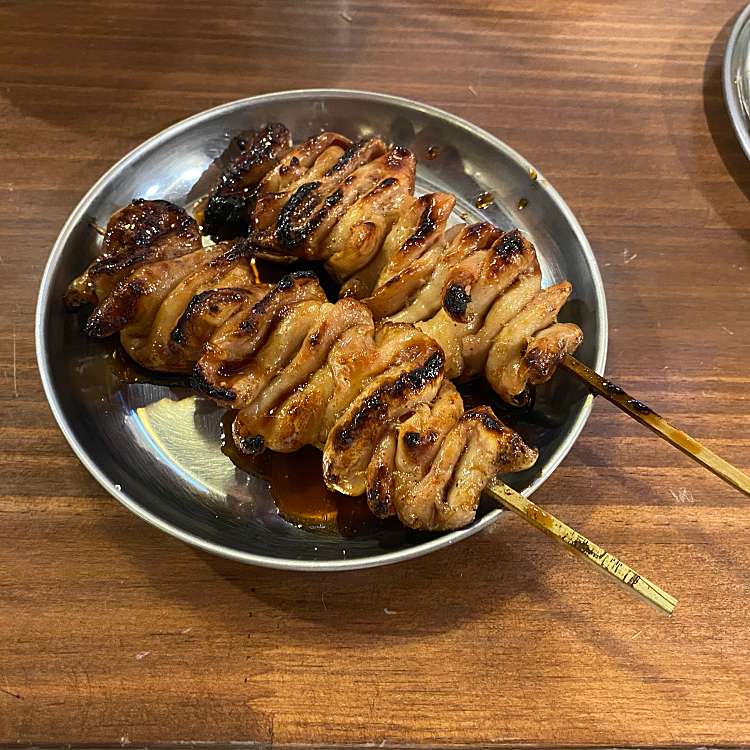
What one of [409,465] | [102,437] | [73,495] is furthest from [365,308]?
[73,495]

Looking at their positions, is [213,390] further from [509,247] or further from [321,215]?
[509,247]

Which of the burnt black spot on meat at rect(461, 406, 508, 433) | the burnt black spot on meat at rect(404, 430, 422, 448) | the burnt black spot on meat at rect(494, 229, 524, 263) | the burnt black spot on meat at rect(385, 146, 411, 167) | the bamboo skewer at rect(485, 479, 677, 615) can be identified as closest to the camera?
the bamboo skewer at rect(485, 479, 677, 615)

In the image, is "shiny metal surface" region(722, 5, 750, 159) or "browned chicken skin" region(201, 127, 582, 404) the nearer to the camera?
"browned chicken skin" region(201, 127, 582, 404)

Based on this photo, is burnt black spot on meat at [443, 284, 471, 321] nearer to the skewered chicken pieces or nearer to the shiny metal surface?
the skewered chicken pieces

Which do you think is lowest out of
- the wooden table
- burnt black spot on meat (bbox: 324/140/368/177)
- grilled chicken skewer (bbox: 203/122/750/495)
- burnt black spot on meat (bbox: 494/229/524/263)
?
the wooden table

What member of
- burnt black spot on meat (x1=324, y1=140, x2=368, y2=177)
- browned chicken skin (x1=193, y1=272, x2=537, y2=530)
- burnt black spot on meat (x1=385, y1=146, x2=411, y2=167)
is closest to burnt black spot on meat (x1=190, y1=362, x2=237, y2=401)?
browned chicken skin (x1=193, y1=272, x2=537, y2=530)

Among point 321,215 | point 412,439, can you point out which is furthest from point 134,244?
point 412,439

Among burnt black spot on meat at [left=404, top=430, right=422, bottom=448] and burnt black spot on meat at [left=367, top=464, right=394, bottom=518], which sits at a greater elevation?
burnt black spot on meat at [left=404, top=430, right=422, bottom=448]

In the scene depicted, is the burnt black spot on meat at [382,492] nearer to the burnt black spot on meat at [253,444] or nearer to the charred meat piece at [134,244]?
the burnt black spot on meat at [253,444]
